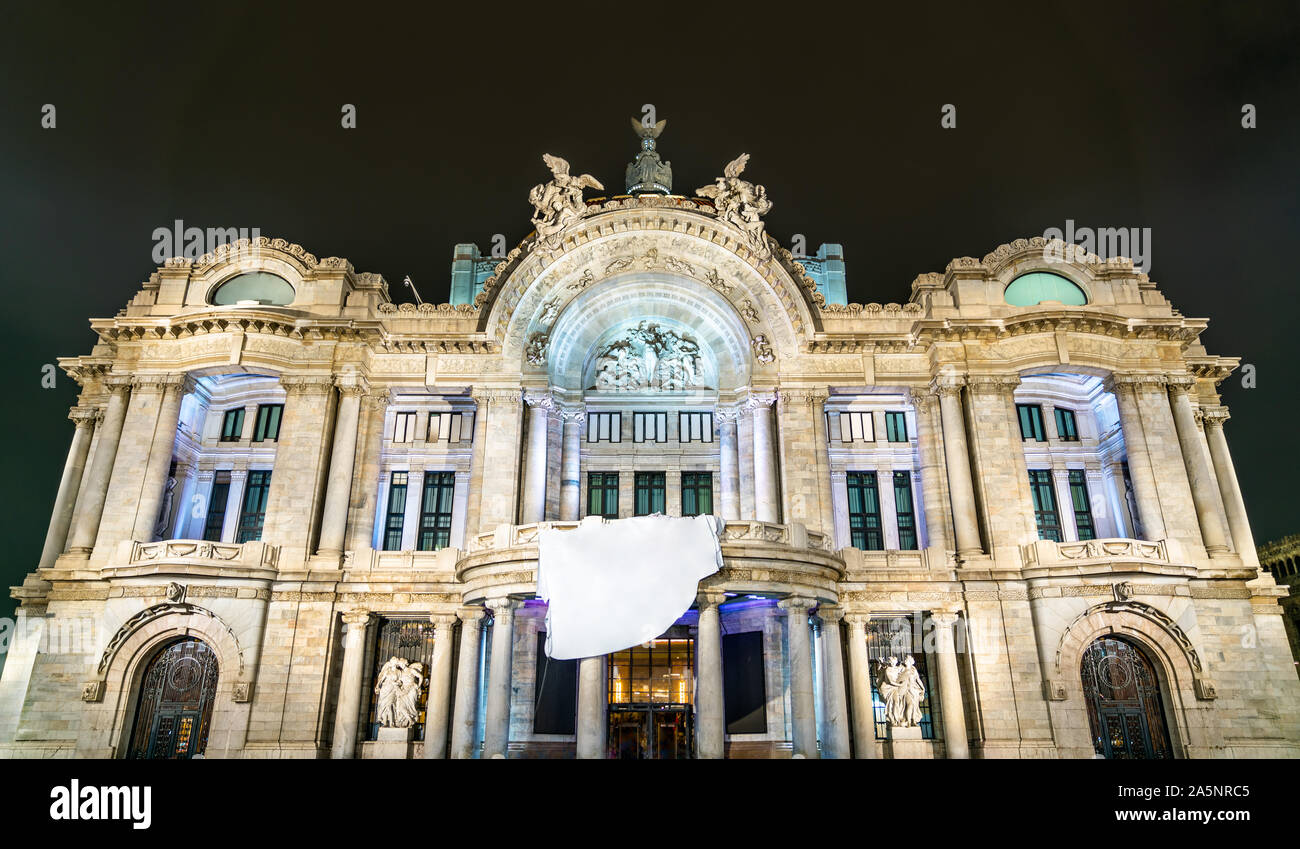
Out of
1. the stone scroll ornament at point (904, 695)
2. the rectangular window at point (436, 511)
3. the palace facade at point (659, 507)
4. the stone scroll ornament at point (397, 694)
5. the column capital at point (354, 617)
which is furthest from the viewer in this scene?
the rectangular window at point (436, 511)

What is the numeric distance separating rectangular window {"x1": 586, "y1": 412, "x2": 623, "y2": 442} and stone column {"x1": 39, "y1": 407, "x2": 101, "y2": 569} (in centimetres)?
2192

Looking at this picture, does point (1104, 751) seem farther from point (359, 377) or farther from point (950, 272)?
point (359, 377)

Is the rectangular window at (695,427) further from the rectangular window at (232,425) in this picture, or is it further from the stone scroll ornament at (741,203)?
the rectangular window at (232,425)

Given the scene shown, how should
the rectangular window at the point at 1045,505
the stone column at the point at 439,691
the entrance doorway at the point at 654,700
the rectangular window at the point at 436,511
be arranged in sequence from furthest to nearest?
the rectangular window at the point at 436,511, the rectangular window at the point at 1045,505, the entrance doorway at the point at 654,700, the stone column at the point at 439,691

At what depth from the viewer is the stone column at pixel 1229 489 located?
31172 millimetres

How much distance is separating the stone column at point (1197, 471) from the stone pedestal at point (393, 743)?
3003cm

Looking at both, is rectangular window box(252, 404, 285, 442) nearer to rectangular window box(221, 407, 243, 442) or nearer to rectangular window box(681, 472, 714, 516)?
rectangular window box(221, 407, 243, 442)

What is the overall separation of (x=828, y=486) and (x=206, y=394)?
27.2 meters

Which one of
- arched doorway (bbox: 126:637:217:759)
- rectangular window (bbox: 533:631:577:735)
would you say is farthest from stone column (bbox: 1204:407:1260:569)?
arched doorway (bbox: 126:637:217:759)

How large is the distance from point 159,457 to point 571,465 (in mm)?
16053

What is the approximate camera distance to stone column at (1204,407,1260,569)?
31.2 meters

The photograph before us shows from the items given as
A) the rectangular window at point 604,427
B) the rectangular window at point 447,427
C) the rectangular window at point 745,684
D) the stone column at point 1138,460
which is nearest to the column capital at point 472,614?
the rectangular window at point 447,427

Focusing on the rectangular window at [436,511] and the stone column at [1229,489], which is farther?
the rectangular window at [436,511]

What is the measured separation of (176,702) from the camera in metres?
27.9
